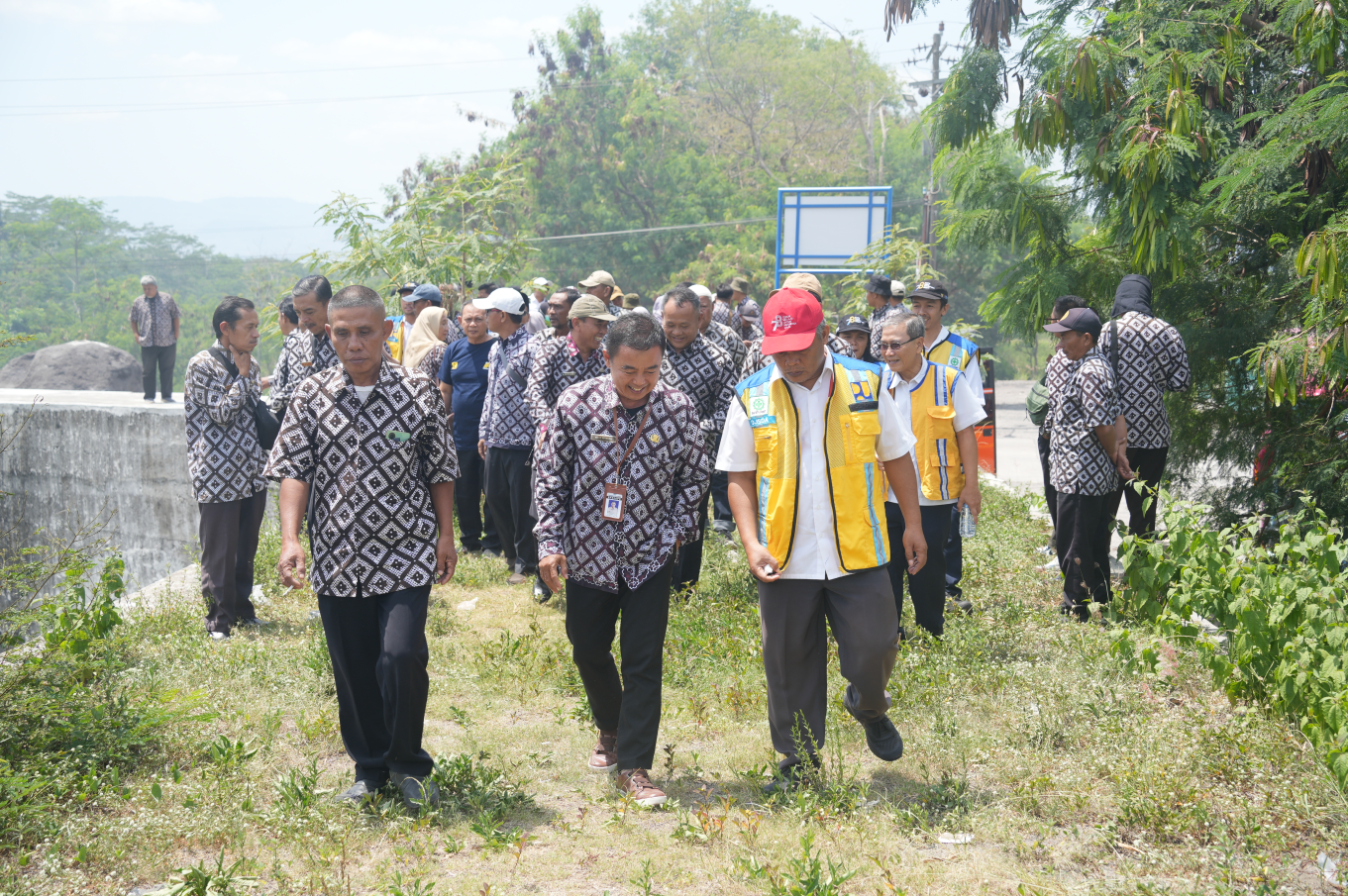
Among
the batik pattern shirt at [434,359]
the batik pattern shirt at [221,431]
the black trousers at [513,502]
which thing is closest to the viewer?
the batik pattern shirt at [221,431]

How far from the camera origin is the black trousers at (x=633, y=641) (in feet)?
14.0

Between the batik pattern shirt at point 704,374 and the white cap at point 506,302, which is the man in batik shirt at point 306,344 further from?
the batik pattern shirt at point 704,374

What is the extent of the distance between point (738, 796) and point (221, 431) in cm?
416

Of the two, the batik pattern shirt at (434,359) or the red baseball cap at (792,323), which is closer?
the red baseball cap at (792,323)

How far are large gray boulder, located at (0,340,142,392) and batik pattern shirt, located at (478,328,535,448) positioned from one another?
16742mm

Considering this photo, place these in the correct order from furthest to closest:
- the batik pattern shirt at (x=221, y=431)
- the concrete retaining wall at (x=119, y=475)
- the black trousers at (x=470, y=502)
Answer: the concrete retaining wall at (x=119, y=475) → the black trousers at (x=470, y=502) → the batik pattern shirt at (x=221, y=431)

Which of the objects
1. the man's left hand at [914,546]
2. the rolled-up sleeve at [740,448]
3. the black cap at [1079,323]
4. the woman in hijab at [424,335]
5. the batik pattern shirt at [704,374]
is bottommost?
the man's left hand at [914,546]

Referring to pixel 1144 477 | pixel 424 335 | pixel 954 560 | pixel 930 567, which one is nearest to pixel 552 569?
pixel 930 567

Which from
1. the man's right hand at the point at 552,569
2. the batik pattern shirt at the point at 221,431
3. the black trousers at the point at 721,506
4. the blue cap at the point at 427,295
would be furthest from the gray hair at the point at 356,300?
the black trousers at the point at 721,506

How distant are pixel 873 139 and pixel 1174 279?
1582 inches

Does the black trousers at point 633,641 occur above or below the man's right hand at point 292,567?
below

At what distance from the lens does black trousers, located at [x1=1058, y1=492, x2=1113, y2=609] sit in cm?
648

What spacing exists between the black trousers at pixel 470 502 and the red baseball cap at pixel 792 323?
17.1 ft

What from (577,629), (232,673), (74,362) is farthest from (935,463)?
(74,362)
